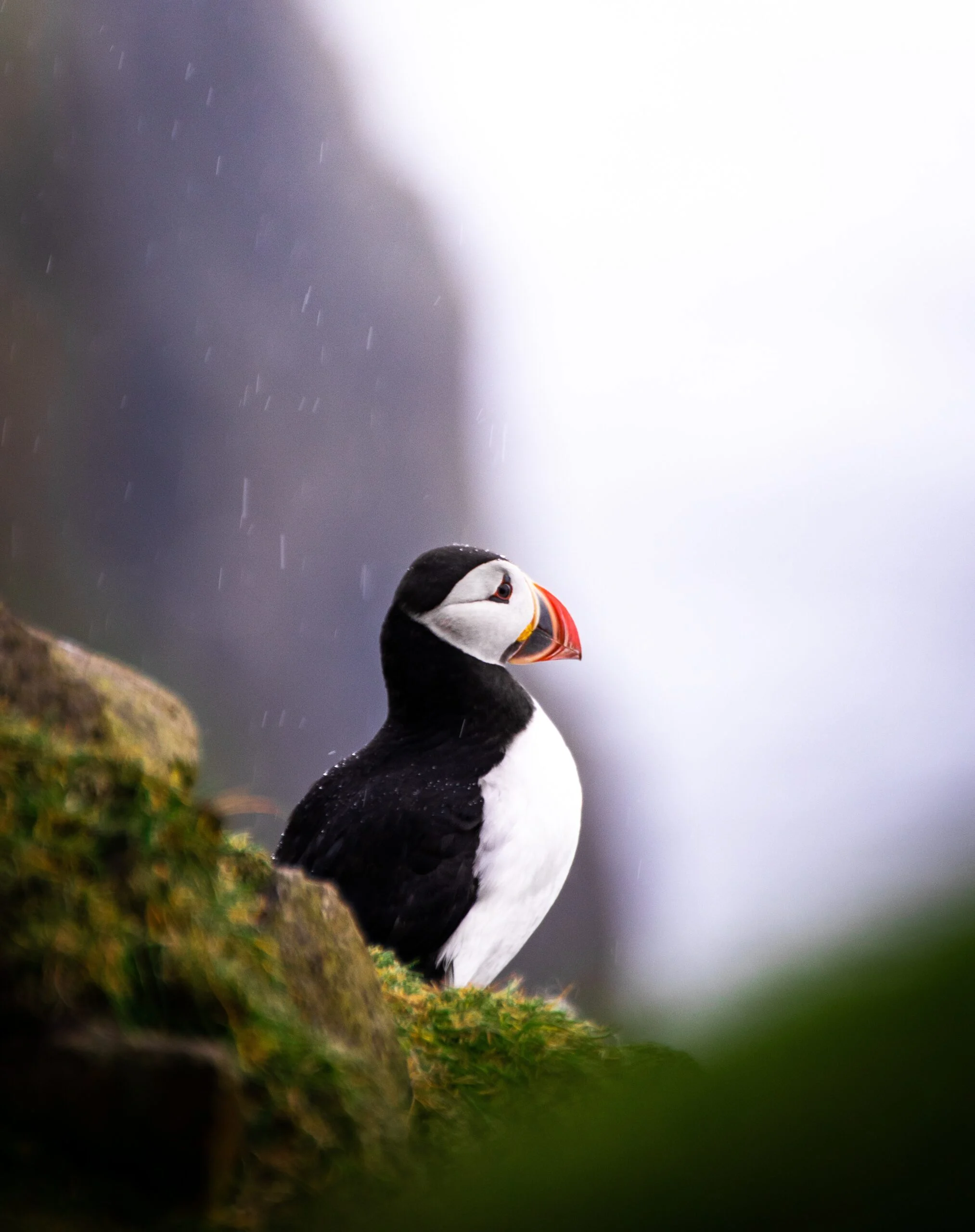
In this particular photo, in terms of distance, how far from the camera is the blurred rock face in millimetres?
17109

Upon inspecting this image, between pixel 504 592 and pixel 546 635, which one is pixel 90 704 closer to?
pixel 504 592

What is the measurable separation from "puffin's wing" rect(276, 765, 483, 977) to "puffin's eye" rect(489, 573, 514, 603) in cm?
76

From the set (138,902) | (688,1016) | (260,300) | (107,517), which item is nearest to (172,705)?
(138,902)

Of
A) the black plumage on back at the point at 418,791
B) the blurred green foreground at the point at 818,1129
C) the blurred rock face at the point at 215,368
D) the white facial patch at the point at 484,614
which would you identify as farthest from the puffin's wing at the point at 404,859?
the blurred rock face at the point at 215,368

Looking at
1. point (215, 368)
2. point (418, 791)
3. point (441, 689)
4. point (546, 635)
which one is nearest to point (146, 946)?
point (418, 791)

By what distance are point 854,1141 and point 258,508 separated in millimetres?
18838

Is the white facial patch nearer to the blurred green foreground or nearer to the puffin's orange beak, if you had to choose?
the puffin's orange beak

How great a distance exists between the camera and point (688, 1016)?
0.79m

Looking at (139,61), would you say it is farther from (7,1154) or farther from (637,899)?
(7,1154)

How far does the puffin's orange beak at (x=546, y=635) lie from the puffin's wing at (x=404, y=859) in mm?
764

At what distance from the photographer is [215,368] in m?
18.8

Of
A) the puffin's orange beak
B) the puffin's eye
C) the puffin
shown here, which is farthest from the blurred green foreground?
the puffin's orange beak

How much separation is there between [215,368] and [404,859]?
1674 cm

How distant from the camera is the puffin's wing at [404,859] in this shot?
3.45 metres
